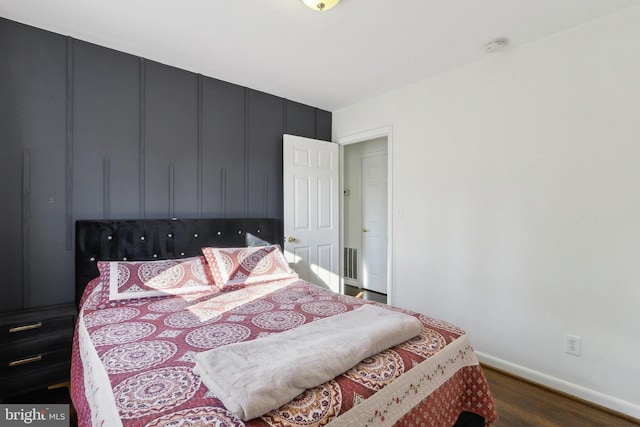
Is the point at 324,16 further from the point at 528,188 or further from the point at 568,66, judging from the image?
the point at 528,188

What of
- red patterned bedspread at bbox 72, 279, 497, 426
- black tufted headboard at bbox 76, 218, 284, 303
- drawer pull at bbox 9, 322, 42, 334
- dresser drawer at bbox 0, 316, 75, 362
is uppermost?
black tufted headboard at bbox 76, 218, 284, 303

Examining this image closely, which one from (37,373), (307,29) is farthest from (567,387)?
(37,373)

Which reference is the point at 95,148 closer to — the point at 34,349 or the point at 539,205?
the point at 34,349

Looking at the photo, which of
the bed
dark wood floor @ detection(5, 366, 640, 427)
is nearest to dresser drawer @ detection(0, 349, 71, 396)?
dark wood floor @ detection(5, 366, 640, 427)

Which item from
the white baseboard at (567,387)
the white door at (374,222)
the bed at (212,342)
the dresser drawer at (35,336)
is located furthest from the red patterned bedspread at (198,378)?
the white door at (374,222)

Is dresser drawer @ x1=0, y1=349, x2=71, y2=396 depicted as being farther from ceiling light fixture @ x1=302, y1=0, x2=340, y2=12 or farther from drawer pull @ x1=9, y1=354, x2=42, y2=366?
ceiling light fixture @ x1=302, y1=0, x2=340, y2=12

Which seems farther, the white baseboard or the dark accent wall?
the dark accent wall

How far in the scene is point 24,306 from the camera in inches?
80.5

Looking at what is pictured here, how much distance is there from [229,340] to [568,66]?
2.73 metres

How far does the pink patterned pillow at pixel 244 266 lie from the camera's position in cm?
231

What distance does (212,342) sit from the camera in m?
1.34

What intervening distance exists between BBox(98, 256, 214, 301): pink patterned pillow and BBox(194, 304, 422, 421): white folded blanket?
3.67 feet

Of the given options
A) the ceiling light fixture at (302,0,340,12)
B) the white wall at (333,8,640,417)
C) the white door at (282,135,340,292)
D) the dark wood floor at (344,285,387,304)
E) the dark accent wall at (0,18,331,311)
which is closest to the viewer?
the ceiling light fixture at (302,0,340,12)

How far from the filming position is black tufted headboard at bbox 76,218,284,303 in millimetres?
2189
